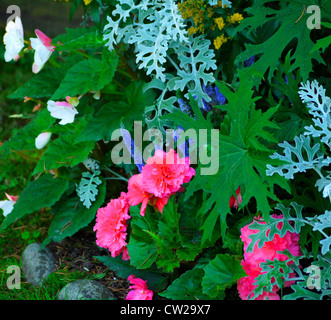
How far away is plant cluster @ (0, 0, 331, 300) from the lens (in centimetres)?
146

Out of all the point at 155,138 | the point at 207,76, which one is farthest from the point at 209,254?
the point at 207,76

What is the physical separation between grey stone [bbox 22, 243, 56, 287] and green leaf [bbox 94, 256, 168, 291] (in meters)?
0.29

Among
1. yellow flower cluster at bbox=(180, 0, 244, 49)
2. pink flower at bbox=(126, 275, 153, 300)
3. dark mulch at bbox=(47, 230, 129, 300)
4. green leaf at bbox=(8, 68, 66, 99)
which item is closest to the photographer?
pink flower at bbox=(126, 275, 153, 300)

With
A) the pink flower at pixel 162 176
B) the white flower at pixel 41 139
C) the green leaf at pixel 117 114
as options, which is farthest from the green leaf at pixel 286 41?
the white flower at pixel 41 139

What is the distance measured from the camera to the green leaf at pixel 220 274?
1.50 meters

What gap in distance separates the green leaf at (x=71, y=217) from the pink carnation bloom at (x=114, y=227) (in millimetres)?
166

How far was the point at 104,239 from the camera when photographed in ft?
5.72

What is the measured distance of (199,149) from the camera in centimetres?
156

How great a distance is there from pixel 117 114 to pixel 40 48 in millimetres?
407

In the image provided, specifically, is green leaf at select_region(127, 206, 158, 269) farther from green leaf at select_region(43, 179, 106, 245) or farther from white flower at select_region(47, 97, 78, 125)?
white flower at select_region(47, 97, 78, 125)
